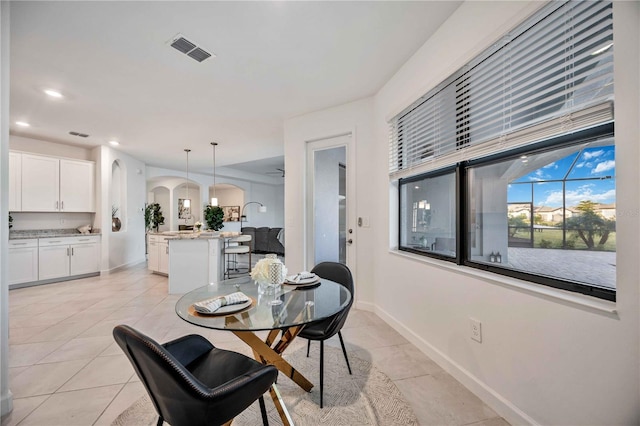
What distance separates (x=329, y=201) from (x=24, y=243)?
5192mm

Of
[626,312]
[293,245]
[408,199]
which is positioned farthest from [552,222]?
[293,245]

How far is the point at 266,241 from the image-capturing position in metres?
8.20

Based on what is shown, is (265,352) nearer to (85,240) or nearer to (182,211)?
(85,240)

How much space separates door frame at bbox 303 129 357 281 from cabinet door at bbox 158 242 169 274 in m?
3.23

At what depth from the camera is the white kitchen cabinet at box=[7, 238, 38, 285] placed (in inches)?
170

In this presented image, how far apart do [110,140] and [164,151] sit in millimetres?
999

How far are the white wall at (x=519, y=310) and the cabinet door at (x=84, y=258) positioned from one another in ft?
18.7

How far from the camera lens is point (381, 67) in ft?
8.62

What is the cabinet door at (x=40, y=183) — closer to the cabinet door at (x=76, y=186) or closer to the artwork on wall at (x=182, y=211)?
the cabinet door at (x=76, y=186)

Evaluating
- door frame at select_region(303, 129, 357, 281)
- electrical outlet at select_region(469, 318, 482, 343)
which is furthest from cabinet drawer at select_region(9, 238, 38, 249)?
electrical outlet at select_region(469, 318, 482, 343)

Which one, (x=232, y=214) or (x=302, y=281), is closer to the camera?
(x=302, y=281)

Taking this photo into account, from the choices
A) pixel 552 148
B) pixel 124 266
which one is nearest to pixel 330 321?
pixel 552 148

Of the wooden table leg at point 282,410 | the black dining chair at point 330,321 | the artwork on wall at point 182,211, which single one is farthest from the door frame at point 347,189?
the artwork on wall at point 182,211

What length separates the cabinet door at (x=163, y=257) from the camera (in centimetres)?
522
